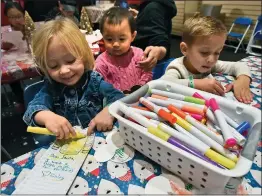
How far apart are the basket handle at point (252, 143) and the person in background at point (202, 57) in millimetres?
107

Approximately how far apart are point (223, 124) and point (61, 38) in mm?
307

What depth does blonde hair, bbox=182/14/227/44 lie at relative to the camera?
1.10ft

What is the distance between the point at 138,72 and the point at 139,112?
280 millimetres

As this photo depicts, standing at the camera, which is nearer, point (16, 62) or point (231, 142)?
point (231, 142)

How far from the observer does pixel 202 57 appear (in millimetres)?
349

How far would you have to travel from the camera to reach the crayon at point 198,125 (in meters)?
0.22

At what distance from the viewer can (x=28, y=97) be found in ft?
1.58

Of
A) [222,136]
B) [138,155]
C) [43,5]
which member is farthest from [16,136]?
[222,136]

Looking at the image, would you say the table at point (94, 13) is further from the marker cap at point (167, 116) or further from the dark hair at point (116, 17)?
the marker cap at point (167, 116)

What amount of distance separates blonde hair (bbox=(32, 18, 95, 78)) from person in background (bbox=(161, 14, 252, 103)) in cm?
18

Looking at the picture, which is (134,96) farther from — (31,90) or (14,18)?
(14,18)

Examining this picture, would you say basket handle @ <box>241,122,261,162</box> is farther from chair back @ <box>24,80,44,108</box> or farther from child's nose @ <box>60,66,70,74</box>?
chair back @ <box>24,80,44,108</box>

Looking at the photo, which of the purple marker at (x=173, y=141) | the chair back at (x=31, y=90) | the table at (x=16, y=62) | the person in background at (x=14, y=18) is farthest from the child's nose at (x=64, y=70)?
the person in background at (x=14, y=18)

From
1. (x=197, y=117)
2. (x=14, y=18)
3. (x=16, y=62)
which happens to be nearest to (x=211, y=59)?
(x=197, y=117)
